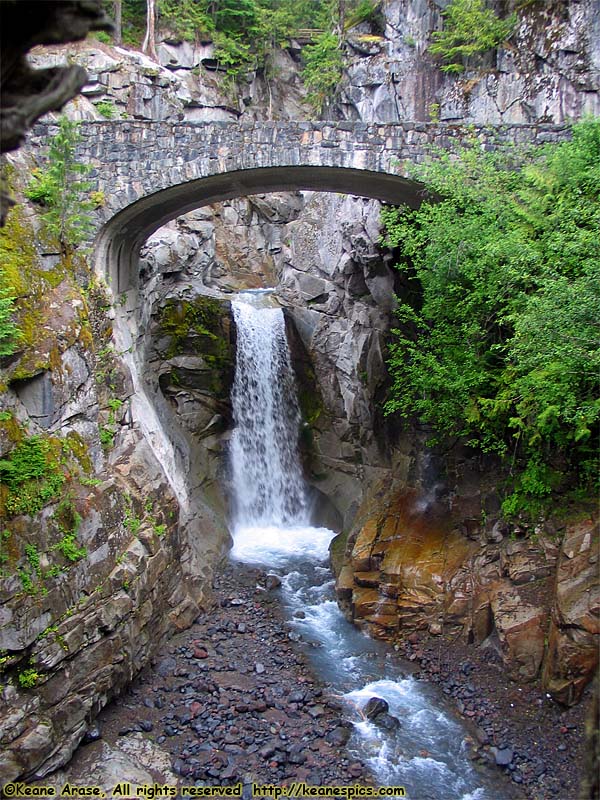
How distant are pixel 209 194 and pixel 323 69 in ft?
45.8

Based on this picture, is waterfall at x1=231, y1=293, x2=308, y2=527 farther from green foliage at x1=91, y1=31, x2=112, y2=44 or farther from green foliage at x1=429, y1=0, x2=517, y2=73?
green foliage at x1=91, y1=31, x2=112, y2=44

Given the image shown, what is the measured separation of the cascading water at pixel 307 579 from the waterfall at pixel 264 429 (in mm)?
32

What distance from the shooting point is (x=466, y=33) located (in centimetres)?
1986

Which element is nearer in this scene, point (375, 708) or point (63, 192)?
point (375, 708)

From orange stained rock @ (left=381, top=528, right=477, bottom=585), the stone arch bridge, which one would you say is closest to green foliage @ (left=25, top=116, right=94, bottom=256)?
the stone arch bridge

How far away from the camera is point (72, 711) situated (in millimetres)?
9406

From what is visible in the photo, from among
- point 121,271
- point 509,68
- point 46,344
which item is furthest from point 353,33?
point 46,344

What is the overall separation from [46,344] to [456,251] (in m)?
7.68

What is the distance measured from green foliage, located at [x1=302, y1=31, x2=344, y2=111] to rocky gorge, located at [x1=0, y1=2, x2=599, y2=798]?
672mm

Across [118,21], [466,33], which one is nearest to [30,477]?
[466,33]

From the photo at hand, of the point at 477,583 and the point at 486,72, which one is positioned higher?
the point at 486,72

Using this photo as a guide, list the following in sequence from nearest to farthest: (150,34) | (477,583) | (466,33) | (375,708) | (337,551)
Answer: (375,708), (477,583), (337,551), (466,33), (150,34)

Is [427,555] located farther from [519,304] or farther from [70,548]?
[70,548]

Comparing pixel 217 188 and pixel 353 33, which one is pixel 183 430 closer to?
pixel 217 188
